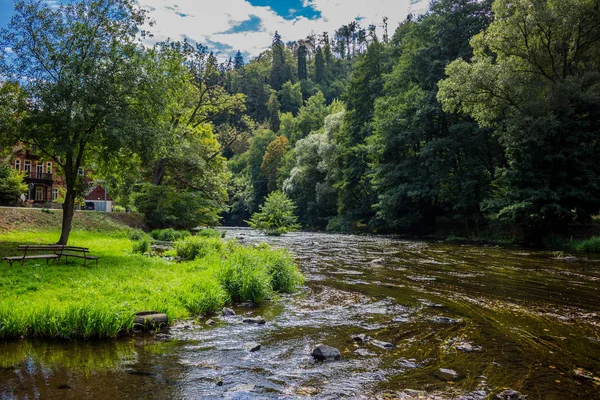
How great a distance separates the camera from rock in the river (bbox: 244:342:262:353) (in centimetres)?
699

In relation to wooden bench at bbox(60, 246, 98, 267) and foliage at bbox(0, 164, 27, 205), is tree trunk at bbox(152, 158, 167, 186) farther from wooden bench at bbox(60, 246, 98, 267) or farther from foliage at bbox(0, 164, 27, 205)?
wooden bench at bbox(60, 246, 98, 267)

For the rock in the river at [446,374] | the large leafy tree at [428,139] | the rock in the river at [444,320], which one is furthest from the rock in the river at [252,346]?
the large leafy tree at [428,139]

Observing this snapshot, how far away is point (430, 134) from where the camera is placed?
1606 inches

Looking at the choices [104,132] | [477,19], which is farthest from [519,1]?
[104,132]

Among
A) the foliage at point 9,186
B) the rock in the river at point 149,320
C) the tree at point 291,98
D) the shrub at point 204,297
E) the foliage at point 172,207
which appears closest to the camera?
the rock in the river at point 149,320

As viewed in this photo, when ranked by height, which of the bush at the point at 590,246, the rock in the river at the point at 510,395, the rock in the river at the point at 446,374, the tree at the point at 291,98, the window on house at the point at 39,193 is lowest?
the rock in the river at the point at 446,374

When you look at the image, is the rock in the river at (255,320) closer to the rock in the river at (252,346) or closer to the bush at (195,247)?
the rock in the river at (252,346)

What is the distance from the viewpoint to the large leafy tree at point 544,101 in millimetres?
25141

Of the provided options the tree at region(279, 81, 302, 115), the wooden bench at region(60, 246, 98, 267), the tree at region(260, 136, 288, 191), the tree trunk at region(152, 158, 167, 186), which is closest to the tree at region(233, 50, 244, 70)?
the tree at region(279, 81, 302, 115)

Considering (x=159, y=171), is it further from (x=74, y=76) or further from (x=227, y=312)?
(x=227, y=312)

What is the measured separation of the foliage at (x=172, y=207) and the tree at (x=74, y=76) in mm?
18135

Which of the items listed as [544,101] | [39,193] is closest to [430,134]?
[544,101]

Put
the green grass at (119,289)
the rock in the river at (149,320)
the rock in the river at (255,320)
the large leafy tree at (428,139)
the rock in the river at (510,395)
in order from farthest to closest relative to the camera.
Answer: the large leafy tree at (428,139) → the rock in the river at (255,320) → the rock in the river at (149,320) → the green grass at (119,289) → the rock in the river at (510,395)

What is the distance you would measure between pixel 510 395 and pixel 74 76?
17280mm
